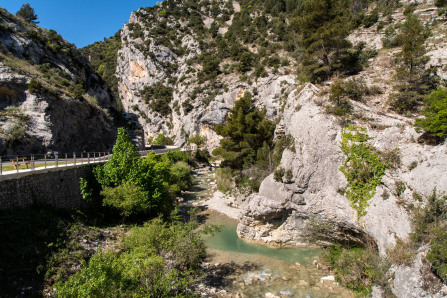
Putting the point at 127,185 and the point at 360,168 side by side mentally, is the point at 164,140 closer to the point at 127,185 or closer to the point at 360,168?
the point at 127,185

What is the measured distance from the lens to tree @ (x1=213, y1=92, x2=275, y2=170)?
1048 inches

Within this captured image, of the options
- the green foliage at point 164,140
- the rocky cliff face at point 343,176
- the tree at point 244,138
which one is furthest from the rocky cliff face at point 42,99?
the green foliage at point 164,140

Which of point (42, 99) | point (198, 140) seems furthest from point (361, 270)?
point (198, 140)

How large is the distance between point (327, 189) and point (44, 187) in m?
17.8

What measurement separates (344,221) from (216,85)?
1758 inches

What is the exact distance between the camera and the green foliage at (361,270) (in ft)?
32.3

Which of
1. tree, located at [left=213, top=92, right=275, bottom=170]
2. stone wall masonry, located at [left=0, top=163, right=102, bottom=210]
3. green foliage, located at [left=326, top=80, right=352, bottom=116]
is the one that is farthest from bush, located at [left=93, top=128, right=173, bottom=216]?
green foliage, located at [left=326, top=80, right=352, bottom=116]

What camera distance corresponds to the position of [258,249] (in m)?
15.9

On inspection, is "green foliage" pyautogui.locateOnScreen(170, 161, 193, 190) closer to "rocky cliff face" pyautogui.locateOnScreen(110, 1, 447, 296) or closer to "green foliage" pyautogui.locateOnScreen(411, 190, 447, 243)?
"rocky cliff face" pyautogui.locateOnScreen(110, 1, 447, 296)

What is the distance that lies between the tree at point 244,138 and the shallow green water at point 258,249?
32.6ft

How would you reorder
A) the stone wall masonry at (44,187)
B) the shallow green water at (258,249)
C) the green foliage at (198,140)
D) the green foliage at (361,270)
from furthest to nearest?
the green foliage at (198,140) → the shallow green water at (258,249) → the stone wall masonry at (44,187) → the green foliage at (361,270)

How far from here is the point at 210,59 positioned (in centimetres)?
5831

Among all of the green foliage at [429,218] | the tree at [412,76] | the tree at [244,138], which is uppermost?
the tree at [412,76]

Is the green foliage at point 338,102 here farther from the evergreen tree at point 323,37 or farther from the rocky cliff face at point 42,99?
the rocky cliff face at point 42,99
